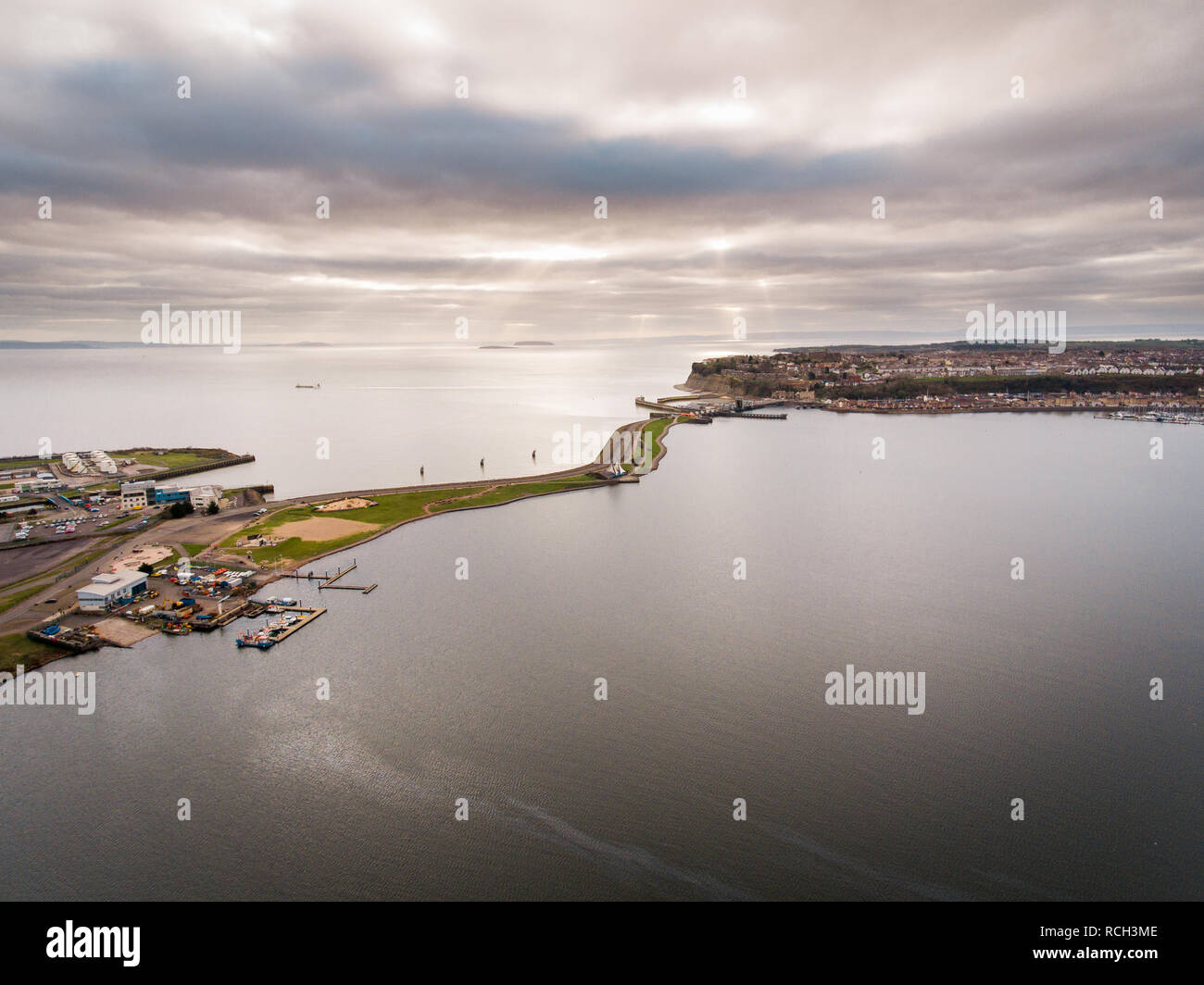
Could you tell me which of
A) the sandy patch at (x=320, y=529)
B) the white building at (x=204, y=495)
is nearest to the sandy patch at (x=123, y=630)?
the sandy patch at (x=320, y=529)

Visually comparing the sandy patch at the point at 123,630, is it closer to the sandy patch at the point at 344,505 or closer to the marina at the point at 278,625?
the marina at the point at 278,625

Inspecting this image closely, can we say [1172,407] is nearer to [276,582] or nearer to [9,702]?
[276,582]

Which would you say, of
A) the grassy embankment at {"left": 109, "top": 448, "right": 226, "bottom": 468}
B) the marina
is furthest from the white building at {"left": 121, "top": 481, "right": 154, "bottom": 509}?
the marina

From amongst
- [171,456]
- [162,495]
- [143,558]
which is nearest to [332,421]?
[171,456]

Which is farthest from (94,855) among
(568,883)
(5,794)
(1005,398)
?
(1005,398)

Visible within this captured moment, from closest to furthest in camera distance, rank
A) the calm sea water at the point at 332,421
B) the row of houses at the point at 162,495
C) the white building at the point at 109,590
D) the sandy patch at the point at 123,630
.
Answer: the sandy patch at the point at 123,630 → the white building at the point at 109,590 → the row of houses at the point at 162,495 → the calm sea water at the point at 332,421

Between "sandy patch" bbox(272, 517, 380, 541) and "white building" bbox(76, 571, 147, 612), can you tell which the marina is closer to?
"white building" bbox(76, 571, 147, 612)

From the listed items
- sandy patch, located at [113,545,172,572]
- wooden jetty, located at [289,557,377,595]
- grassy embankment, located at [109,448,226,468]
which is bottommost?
wooden jetty, located at [289,557,377,595]
